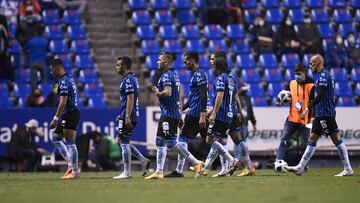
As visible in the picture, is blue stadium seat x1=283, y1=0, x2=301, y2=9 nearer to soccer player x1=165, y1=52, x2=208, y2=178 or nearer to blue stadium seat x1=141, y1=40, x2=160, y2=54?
blue stadium seat x1=141, y1=40, x2=160, y2=54

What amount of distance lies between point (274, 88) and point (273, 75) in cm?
72

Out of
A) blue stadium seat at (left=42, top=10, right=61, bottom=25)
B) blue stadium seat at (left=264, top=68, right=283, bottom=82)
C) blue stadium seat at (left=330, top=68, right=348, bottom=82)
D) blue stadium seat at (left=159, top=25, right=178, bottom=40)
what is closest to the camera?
blue stadium seat at (left=264, top=68, right=283, bottom=82)

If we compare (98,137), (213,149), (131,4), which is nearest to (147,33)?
(131,4)

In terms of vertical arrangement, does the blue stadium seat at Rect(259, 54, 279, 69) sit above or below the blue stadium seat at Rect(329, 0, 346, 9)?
below

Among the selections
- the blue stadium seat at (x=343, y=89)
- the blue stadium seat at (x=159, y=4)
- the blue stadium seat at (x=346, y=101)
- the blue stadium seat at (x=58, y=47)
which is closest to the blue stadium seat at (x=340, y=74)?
the blue stadium seat at (x=343, y=89)

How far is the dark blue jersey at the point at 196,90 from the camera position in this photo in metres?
18.7

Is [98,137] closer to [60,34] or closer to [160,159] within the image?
[60,34]

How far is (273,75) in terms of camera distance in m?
30.3

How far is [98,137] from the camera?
87.1 ft

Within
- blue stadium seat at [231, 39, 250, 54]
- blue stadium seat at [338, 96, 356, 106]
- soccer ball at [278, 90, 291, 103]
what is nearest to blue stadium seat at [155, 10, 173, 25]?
blue stadium seat at [231, 39, 250, 54]

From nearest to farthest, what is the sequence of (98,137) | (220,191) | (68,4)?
(220,191) < (98,137) < (68,4)

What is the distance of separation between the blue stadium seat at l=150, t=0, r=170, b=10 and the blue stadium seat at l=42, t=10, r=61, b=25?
124 inches

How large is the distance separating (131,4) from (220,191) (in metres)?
19.6

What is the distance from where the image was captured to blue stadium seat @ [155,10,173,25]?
3206 cm
